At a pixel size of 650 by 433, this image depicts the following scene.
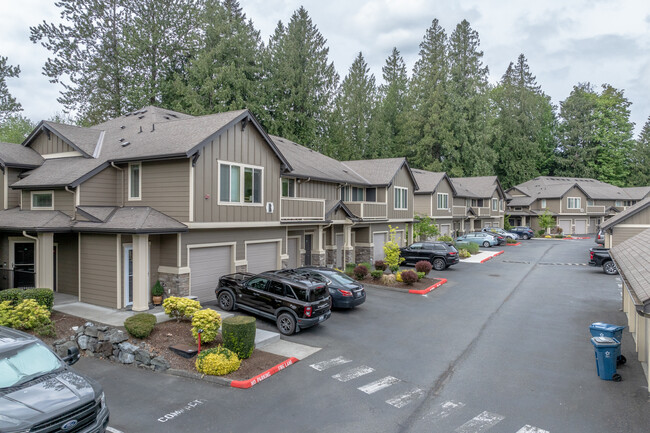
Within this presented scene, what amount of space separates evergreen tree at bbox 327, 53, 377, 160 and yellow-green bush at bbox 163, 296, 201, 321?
39814mm

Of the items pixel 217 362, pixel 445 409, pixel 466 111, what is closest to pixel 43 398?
pixel 217 362

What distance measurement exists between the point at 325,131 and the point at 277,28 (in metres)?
12.6

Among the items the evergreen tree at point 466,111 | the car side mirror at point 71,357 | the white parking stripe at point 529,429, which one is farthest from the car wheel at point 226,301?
the evergreen tree at point 466,111

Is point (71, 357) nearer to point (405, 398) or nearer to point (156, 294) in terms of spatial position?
point (405, 398)

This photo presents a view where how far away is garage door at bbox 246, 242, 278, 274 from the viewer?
717 inches

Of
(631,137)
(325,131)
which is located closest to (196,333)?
(325,131)

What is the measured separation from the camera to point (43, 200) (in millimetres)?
16391

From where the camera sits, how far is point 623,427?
738cm

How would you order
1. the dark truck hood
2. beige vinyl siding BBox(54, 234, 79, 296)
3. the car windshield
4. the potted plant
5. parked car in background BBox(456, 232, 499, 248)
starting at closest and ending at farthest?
the dark truck hood → the car windshield → the potted plant → beige vinyl siding BBox(54, 234, 79, 296) → parked car in background BBox(456, 232, 499, 248)

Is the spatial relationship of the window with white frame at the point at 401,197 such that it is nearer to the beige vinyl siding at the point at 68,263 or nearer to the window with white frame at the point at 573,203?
the beige vinyl siding at the point at 68,263

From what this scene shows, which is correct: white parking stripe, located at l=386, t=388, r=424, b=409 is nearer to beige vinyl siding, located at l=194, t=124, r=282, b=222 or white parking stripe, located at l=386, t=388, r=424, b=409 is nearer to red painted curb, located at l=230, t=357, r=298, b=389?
red painted curb, located at l=230, t=357, r=298, b=389

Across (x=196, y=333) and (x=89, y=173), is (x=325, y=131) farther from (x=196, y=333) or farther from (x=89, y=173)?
(x=196, y=333)

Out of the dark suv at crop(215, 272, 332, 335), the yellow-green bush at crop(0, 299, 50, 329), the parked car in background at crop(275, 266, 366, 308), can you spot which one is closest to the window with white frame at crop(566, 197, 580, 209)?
the parked car in background at crop(275, 266, 366, 308)

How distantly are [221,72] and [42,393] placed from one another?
3420 centimetres
